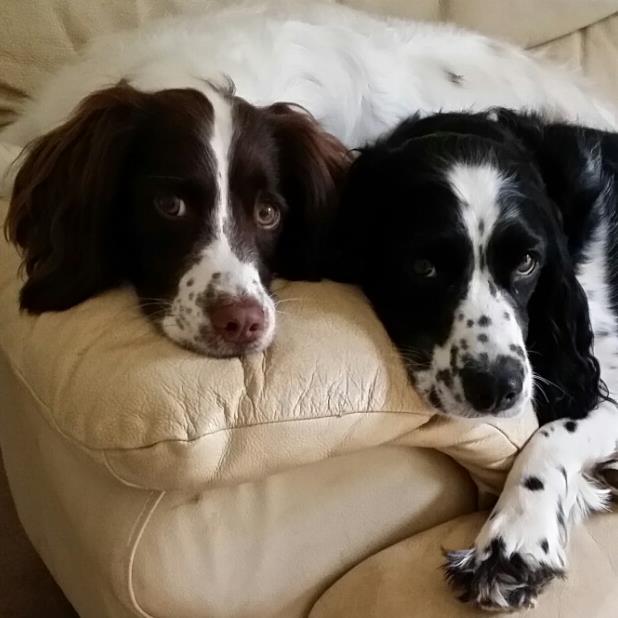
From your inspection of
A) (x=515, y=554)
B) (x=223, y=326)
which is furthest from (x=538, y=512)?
(x=223, y=326)

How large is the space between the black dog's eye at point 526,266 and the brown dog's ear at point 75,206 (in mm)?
633

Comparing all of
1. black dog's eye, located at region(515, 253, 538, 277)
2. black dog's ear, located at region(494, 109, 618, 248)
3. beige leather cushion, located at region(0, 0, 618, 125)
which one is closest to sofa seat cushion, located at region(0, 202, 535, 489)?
black dog's eye, located at region(515, 253, 538, 277)

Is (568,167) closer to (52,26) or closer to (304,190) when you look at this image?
(304,190)

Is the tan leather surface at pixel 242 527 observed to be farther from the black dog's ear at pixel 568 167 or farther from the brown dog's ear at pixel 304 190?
the black dog's ear at pixel 568 167

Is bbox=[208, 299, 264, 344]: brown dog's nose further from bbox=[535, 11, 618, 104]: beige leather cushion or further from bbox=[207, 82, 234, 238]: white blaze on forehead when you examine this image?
bbox=[535, 11, 618, 104]: beige leather cushion

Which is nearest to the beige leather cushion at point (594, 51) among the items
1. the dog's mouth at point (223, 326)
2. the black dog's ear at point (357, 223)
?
the black dog's ear at point (357, 223)

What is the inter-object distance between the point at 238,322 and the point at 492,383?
0.38 meters

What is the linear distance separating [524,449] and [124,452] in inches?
26.3

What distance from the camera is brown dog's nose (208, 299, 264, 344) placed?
1383 millimetres

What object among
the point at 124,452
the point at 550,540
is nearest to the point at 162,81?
the point at 124,452

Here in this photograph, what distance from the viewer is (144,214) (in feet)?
5.08

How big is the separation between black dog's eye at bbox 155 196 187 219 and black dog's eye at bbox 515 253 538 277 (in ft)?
1.73

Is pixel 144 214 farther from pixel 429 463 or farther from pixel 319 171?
pixel 429 463

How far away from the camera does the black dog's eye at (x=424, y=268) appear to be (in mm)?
1516
